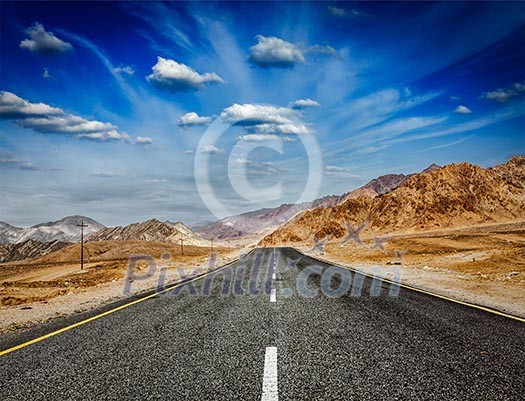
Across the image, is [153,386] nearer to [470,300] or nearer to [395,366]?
[395,366]

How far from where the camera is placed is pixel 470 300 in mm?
10383

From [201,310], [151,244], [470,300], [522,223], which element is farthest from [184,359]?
[151,244]

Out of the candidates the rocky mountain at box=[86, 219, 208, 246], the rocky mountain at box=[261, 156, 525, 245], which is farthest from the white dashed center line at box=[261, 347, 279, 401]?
the rocky mountain at box=[86, 219, 208, 246]

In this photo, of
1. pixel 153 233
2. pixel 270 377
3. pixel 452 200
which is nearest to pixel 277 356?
pixel 270 377

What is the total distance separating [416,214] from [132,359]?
95.4 meters

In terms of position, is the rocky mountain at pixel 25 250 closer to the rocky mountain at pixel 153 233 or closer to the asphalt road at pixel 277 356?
the rocky mountain at pixel 153 233

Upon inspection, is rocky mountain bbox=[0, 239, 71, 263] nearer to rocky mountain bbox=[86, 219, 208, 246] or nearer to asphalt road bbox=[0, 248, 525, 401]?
rocky mountain bbox=[86, 219, 208, 246]

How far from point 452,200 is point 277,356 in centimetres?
9532

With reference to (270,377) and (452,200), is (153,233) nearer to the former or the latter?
(452,200)

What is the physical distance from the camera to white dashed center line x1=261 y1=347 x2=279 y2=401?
377 cm

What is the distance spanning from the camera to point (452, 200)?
88.8 m

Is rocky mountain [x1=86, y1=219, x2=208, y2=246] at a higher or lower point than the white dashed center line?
higher

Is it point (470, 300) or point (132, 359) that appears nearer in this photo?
point (132, 359)

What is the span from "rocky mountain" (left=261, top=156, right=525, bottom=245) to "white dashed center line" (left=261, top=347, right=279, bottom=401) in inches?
3446
